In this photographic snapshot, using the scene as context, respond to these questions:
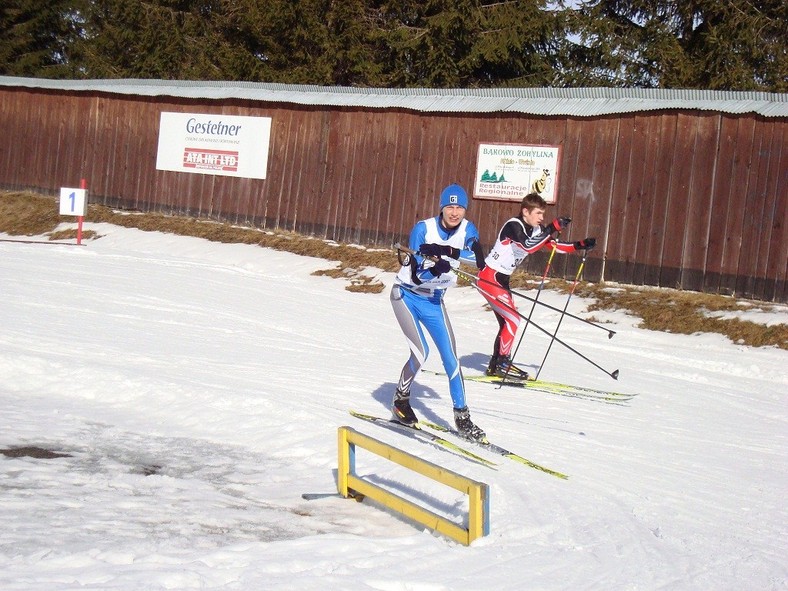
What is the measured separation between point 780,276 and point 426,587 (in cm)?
1286

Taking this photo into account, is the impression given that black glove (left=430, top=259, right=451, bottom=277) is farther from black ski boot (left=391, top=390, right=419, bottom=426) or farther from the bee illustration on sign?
the bee illustration on sign

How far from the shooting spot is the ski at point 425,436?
7.72 m

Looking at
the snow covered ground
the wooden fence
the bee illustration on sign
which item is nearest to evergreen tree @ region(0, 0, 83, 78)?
the wooden fence

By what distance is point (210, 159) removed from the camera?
24906 millimetres

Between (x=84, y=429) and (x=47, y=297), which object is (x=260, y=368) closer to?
(x=84, y=429)

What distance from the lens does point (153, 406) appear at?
9.31 metres

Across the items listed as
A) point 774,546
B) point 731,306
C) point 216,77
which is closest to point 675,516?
point 774,546

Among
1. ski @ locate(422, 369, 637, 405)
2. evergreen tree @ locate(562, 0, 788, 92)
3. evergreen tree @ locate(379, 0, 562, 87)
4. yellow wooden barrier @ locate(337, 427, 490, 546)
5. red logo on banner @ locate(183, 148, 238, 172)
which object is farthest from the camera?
evergreen tree @ locate(379, 0, 562, 87)

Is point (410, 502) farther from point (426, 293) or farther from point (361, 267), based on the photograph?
point (361, 267)

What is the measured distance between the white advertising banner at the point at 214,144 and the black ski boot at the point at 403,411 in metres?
15.9

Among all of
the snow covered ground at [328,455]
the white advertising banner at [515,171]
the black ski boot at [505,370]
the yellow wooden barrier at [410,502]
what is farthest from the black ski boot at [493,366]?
the white advertising banner at [515,171]

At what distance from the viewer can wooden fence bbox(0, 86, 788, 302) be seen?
16.7 metres

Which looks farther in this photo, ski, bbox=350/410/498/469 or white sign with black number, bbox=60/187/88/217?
white sign with black number, bbox=60/187/88/217

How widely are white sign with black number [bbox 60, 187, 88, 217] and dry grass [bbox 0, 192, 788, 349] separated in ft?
4.45
